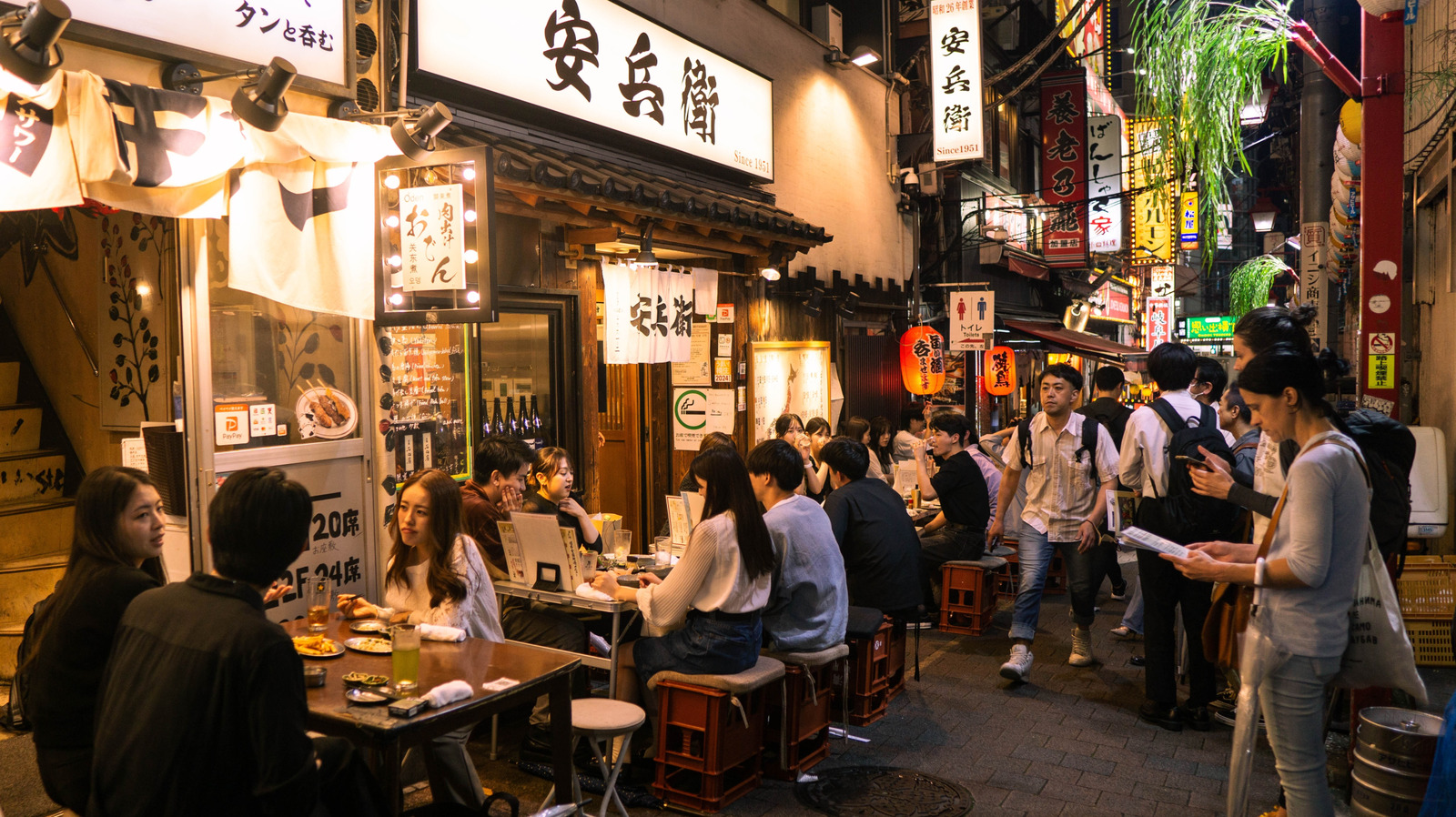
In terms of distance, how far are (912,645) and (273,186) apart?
676 centimetres

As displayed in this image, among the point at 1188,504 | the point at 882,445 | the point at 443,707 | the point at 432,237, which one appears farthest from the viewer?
the point at 882,445

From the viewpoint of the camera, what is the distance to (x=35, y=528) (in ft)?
23.9

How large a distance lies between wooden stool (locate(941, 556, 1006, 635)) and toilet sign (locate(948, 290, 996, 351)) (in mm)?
6621

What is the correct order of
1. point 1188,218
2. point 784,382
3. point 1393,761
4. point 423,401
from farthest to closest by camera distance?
point 1188,218 < point 784,382 < point 423,401 < point 1393,761

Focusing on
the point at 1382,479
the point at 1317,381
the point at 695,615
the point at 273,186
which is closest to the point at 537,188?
the point at 273,186

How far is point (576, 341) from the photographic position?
8.78 meters

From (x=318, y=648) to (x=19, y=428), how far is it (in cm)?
482

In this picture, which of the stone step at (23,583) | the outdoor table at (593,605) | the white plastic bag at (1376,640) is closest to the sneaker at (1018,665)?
the outdoor table at (593,605)

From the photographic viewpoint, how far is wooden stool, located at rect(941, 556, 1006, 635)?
363 inches

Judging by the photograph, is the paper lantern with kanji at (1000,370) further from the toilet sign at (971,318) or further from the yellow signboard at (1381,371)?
the yellow signboard at (1381,371)

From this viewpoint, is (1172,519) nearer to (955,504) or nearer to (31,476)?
(955,504)

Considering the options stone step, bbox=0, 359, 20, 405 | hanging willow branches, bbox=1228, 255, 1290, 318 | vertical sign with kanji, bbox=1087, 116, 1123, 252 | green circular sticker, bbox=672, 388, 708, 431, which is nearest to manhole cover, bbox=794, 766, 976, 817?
green circular sticker, bbox=672, 388, 708, 431

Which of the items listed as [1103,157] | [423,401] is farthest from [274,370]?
[1103,157]

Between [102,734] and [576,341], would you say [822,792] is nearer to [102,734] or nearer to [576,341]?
[102,734]
